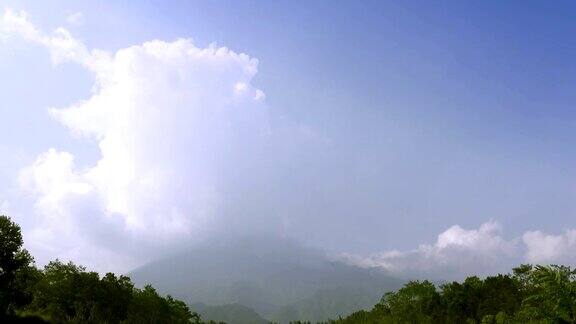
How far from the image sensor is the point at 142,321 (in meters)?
93.9

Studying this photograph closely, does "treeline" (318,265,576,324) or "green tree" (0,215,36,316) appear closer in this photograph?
"green tree" (0,215,36,316)

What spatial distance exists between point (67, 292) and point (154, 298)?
2715 cm

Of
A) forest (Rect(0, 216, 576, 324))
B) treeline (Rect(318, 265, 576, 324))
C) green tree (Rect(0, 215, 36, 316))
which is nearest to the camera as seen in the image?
forest (Rect(0, 216, 576, 324))

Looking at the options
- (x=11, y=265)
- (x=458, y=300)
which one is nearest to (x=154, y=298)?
(x=11, y=265)

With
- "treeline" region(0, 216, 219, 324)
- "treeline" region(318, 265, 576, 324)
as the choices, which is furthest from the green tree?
"treeline" region(318, 265, 576, 324)

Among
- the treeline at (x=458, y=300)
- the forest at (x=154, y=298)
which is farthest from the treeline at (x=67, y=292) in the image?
the treeline at (x=458, y=300)

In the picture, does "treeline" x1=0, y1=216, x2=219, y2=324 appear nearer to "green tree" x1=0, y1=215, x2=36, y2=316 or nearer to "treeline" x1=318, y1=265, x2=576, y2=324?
"green tree" x1=0, y1=215, x2=36, y2=316

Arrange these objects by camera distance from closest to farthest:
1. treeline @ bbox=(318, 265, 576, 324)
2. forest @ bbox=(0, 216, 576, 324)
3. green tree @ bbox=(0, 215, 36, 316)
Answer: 1. forest @ bbox=(0, 216, 576, 324)
2. green tree @ bbox=(0, 215, 36, 316)
3. treeline @ bbox=(318, 265, 576, 324)

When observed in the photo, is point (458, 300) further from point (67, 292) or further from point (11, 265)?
point (11, 265)

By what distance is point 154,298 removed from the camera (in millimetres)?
111938

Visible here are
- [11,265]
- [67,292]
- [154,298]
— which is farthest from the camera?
[154,298]

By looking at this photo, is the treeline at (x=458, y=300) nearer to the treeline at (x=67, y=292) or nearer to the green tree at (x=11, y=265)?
the treeline at (x=67, y=292)

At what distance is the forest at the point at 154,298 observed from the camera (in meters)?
18.0

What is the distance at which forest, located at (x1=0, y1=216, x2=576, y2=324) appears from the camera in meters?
18.0
